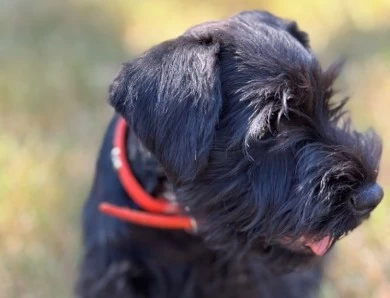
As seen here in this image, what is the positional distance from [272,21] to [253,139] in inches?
19.6

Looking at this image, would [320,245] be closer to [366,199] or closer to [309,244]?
[309,244]

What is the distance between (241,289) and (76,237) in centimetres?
96

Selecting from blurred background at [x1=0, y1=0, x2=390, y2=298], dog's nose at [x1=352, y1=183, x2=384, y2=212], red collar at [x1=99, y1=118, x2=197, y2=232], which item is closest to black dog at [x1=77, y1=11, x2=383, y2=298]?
dog's nose at [x1=352, y1=183, x2=384, y2=212]

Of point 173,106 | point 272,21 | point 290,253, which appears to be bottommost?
point 290,253

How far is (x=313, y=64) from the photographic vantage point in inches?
87.3

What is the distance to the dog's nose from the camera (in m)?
2.07

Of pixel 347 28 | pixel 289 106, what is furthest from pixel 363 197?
pixel 347 28

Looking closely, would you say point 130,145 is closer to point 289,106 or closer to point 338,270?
point 289,106

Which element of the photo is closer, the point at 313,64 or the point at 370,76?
the point at 313,64

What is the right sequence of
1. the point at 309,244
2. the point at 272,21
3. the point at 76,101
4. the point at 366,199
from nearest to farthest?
the point at 366,199
the point at 309,244
the point at 272,21
the point at 76,101

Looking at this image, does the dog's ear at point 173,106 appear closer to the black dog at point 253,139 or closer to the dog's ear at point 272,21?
the black dog at point 253,139

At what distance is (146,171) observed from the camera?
2.50 m

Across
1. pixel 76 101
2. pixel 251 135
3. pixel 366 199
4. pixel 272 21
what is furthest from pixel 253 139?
pixel 76 101

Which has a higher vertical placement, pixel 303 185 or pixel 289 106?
pixel 289 106
